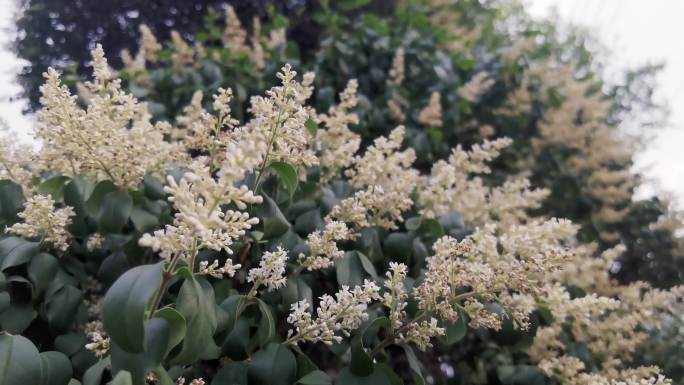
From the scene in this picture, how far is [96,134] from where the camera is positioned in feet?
4.12

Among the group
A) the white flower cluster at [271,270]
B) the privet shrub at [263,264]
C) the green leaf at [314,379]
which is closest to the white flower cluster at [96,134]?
the privet shrub at [263,264]

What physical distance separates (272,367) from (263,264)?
0.73 feet

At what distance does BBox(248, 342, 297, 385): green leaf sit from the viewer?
3.74 feet

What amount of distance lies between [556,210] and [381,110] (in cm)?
123

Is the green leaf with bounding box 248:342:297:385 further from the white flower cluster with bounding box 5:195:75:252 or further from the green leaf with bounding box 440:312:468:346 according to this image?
the white flower cluster with bounding box 5:195:75:252

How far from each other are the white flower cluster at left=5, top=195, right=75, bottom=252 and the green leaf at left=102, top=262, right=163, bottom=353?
484 millimetres

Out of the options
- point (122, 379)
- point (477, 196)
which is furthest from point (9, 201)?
point (477, 196)

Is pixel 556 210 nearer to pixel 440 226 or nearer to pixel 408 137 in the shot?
pixel 408 137

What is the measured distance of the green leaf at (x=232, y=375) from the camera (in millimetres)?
1165

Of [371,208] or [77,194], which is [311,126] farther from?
[77,194]

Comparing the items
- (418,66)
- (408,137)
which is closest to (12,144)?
(408,137)

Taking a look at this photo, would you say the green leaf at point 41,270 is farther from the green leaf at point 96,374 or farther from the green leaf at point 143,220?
the green leaf at point 96,374

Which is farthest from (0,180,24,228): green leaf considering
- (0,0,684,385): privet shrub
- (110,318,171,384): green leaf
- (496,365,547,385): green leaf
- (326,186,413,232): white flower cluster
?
(496,365,547,385): green leaf

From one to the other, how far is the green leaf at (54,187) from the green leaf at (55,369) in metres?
0.50
